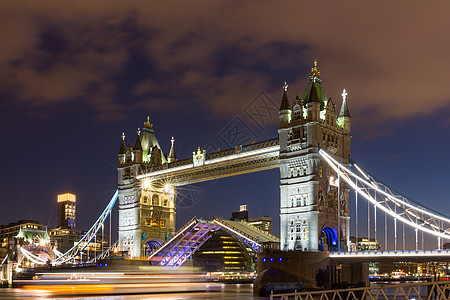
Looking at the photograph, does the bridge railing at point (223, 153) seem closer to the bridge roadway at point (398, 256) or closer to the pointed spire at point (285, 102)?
the pointed spire at point (285, 102)

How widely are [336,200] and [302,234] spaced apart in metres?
5.26

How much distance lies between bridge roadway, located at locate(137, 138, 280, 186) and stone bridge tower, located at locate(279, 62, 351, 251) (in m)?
3.35

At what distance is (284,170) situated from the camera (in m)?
60.2

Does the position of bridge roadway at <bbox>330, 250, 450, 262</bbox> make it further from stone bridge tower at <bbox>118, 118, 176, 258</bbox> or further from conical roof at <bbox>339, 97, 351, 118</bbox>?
stone bridge tower at <bbox>118, 118, 176, 258</bbox>

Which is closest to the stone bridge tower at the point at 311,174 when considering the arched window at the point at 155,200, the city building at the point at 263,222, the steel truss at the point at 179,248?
the steel truss at the point at 179,248

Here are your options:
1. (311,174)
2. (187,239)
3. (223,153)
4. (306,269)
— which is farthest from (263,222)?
(306,269)

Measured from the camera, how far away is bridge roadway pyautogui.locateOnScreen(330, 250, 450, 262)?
48.0m

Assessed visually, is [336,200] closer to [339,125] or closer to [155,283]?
Answer: [339,125]

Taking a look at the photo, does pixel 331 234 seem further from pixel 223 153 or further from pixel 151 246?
pixel 151 246

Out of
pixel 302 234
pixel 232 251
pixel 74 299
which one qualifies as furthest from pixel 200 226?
pixel 232 251

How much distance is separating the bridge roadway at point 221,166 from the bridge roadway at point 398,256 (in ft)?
45.2

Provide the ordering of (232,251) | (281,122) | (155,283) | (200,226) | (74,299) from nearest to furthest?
(74,299)
(155,283)
(281,122)
(200,226)
(232,251)

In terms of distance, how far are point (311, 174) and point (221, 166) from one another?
14491 millimetres

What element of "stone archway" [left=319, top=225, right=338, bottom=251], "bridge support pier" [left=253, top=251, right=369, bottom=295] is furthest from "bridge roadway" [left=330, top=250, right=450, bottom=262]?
"stone archway" [left=319, top=225, right=338, bottom=251]
